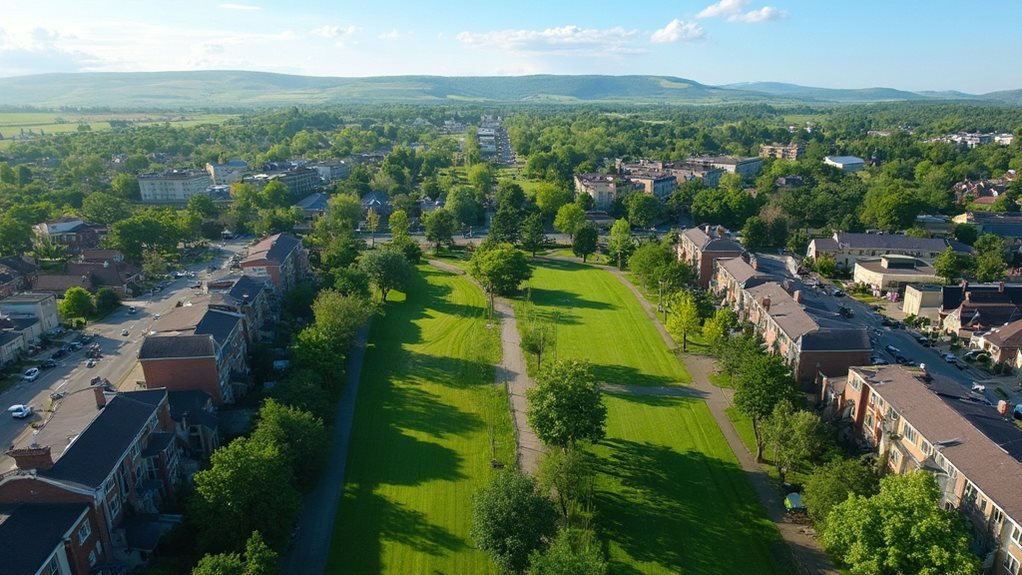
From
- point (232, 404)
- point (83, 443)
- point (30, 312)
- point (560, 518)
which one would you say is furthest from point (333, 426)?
point (30, 312)

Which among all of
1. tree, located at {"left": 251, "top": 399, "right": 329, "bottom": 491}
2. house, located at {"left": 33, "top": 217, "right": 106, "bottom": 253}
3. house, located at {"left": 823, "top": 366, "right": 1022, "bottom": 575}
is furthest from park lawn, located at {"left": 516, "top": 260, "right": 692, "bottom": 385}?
house, located at {"left": 33, "top": 217, "right": 106, "bottom": 253}

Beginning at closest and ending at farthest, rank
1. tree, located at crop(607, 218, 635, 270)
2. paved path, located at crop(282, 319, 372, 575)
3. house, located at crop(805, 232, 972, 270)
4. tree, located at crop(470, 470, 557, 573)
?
tree, located at crop(470, 470, 557, 573) → paved path, located at crop(282, 319, 372, 575) → house, located at crop(805, 232, 972, 270) → tree, located at crop(607, 218, 635, 270)

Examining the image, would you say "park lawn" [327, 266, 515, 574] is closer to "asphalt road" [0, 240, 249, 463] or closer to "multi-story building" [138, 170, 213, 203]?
"asphalt road" [0, 240, 249, 463]

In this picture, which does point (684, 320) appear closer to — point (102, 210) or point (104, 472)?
point (104, 472)

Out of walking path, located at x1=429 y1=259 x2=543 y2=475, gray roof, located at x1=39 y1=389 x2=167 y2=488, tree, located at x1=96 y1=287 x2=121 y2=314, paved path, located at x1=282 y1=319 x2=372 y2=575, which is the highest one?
gray roof, located at x1=39 y1=389 x2=167 y2=488

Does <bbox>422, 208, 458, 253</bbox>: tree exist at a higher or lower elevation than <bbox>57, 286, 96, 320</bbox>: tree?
higher

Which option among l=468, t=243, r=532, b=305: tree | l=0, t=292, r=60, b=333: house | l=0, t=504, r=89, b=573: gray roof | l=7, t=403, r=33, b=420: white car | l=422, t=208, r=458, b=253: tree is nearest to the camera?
l=0, t=504, r=89, b=573: gray roof

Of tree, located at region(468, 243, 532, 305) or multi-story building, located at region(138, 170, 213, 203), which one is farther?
multi-story building, located at region(138, 170, 213, 203)

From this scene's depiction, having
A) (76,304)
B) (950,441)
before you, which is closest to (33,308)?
(76,304)
